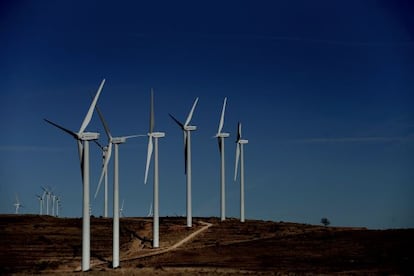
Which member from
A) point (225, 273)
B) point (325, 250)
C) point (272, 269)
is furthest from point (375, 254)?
point (225, 273)

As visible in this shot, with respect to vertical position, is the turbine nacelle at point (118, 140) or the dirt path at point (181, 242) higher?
the turbine nacelle at point (118, 140)

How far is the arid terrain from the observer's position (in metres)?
77.9

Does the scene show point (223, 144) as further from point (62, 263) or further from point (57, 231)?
point (62, 263)

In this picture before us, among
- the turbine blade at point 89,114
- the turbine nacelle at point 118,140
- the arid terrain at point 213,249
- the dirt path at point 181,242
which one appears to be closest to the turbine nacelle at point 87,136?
the turbine blade at point 89,114

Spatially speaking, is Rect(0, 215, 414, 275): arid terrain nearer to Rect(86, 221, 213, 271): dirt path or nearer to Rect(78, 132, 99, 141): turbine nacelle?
Rect(86, 221, 213, 271): dirt path

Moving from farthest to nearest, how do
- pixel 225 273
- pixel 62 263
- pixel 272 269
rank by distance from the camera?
pixel 62 263, pixel 272 269, pixel 225 273

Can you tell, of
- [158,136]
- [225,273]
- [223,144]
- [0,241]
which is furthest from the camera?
[223,144]

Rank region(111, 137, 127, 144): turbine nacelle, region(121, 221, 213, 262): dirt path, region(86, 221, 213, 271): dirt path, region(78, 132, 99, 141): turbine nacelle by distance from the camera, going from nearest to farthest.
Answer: region(78, 132, 99, 141): turbine nacelle, region(111, 137, 127, 144): turbine nacelle, region(86, 221, 213, 271): dirt path, region(121, 221, 213, 262): dirt path

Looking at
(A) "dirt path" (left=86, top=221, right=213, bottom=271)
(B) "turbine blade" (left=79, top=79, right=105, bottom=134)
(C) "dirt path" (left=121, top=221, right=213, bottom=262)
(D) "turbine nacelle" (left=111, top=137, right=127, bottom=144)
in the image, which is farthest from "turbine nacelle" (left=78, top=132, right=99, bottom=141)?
(C) "dirt path" (left=121, top=221, right=213, bottom=262)

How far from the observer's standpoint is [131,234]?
11856cm

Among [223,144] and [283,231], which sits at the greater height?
[223,144]

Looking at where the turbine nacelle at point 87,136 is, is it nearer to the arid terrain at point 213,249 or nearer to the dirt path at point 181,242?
the arid terrain at point 213,249

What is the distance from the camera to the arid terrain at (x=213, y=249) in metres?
77.9

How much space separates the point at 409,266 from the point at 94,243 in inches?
1982
